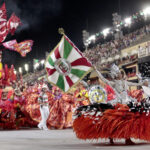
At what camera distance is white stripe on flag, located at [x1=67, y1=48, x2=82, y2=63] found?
21.5ft

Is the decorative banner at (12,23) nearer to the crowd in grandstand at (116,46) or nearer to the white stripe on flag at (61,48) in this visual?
the white stripe on flag at (61,48)

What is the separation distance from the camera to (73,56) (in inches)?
261

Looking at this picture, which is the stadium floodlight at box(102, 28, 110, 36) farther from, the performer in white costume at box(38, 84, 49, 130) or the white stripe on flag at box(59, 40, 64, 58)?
the white stripe on flag at box(59, 40, 64, 58)

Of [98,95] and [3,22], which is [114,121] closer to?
[98,95]

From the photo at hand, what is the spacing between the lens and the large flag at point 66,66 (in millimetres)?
6473

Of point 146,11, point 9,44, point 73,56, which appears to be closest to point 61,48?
point 73,56

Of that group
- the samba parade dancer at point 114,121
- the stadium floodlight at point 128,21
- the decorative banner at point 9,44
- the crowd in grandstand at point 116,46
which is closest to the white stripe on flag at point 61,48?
Answer: the samba parade dancer at point 114,121

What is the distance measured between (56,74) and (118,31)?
33.2m

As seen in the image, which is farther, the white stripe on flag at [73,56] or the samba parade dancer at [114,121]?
the white stripe on flag at [73,56]

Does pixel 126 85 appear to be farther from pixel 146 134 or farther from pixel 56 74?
pixel 56 74

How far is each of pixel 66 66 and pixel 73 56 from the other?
0.29 metres

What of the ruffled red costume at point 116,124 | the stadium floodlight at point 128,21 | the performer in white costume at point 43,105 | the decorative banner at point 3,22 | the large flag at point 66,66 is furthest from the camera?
the stadium floodlight at point 128,21

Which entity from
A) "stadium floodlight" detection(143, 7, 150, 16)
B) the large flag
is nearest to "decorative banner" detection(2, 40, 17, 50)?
the large flag

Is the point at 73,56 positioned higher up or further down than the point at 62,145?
higher up
